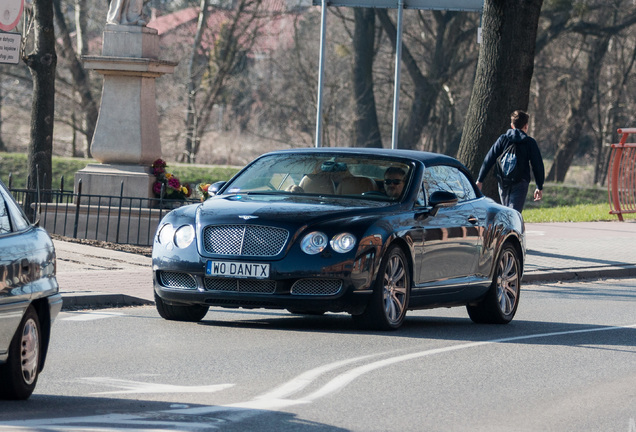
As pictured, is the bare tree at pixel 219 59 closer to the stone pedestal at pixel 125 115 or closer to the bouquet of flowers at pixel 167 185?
the stone pedestal at pixel 125 115

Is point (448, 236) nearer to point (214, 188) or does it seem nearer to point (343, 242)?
point (343, 242)

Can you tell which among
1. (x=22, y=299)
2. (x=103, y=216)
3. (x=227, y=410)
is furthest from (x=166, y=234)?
(x=103, y=216)

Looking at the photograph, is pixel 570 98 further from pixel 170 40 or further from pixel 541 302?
pixel 541 302

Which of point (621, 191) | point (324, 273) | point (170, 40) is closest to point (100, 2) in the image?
point (170, 40)

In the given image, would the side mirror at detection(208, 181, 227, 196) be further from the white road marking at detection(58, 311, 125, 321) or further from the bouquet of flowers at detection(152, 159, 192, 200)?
the bouquet of flowers at detection(152, 159, 192, 200)

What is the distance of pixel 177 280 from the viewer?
10.5 metres

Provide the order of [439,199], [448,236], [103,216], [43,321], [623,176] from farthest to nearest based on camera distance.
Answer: [623,176]
[103,216]
[448,236]
[439,199]
[43,321]

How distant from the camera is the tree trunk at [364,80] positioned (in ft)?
143

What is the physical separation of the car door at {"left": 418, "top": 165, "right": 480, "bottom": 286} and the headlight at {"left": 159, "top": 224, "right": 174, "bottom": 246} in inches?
79.9

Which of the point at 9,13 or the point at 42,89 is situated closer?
the point at 9,13

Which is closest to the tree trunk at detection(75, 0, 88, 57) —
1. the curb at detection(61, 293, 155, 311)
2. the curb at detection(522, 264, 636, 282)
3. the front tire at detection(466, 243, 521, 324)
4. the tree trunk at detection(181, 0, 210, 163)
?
the tree trunk at detection(181, 0, 210, 163)

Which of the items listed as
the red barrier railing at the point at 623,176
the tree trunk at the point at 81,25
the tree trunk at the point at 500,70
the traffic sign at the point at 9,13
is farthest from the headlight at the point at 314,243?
the tree trunk at the point at 81,25

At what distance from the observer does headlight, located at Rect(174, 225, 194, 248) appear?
10.4 m

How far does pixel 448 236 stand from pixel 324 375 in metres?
3.44
